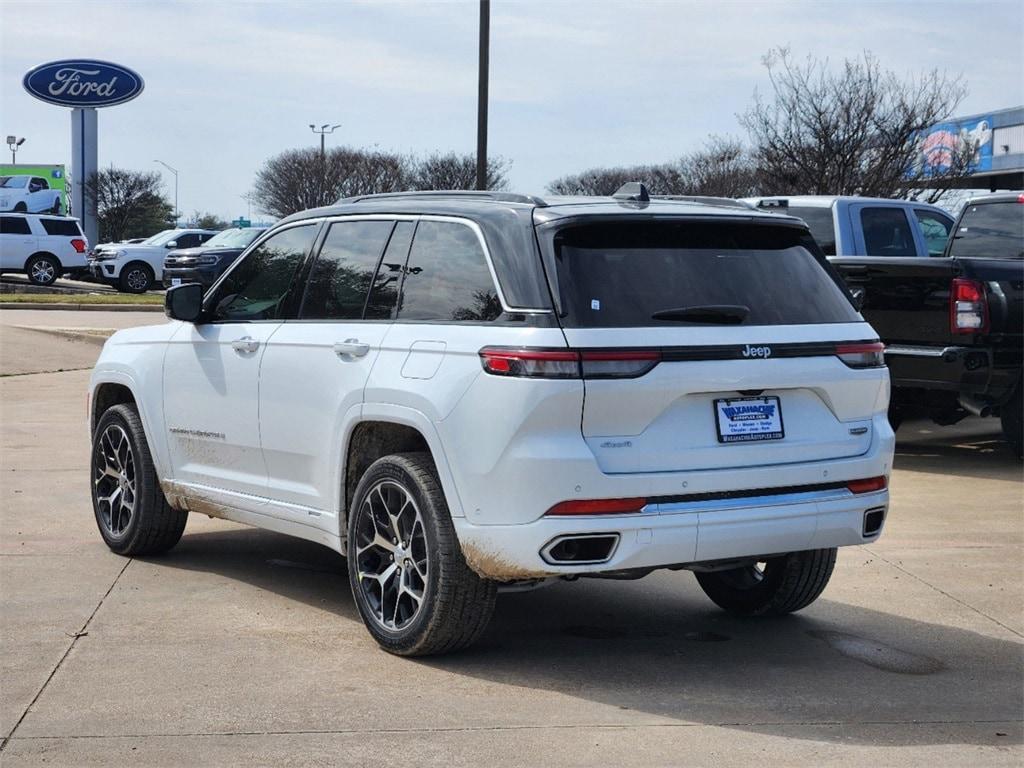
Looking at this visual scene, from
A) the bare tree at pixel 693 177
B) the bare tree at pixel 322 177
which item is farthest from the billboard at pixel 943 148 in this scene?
the bare tree at pixel 322 177

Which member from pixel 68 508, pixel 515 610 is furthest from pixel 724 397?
pixel 68 508

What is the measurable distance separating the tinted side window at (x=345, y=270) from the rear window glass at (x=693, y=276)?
1.12 meters

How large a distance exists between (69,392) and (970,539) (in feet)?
34.3

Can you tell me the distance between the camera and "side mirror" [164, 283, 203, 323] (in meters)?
6.88

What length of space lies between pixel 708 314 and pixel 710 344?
0.15m

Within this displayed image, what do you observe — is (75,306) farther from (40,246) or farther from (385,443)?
(385,443)

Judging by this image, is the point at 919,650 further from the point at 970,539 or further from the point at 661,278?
the point at 970,539

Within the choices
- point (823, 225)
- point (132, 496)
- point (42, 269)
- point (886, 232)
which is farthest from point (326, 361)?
point (42, 269)

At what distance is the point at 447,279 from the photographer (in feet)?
18.6

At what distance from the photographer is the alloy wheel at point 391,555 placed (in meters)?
5.55

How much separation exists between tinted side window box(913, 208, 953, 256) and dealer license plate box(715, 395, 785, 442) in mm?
9270

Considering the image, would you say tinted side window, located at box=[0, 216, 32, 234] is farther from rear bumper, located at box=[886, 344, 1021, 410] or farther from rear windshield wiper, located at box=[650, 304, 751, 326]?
rear windshield wiper, located at box=[650, 304, 751, 326]

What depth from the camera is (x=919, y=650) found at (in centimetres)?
598

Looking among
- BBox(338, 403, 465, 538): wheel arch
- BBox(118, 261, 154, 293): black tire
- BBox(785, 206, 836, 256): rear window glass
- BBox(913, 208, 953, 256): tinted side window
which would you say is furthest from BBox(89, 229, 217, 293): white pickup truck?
BBox(338, 403, 465, 538): wheel arch
